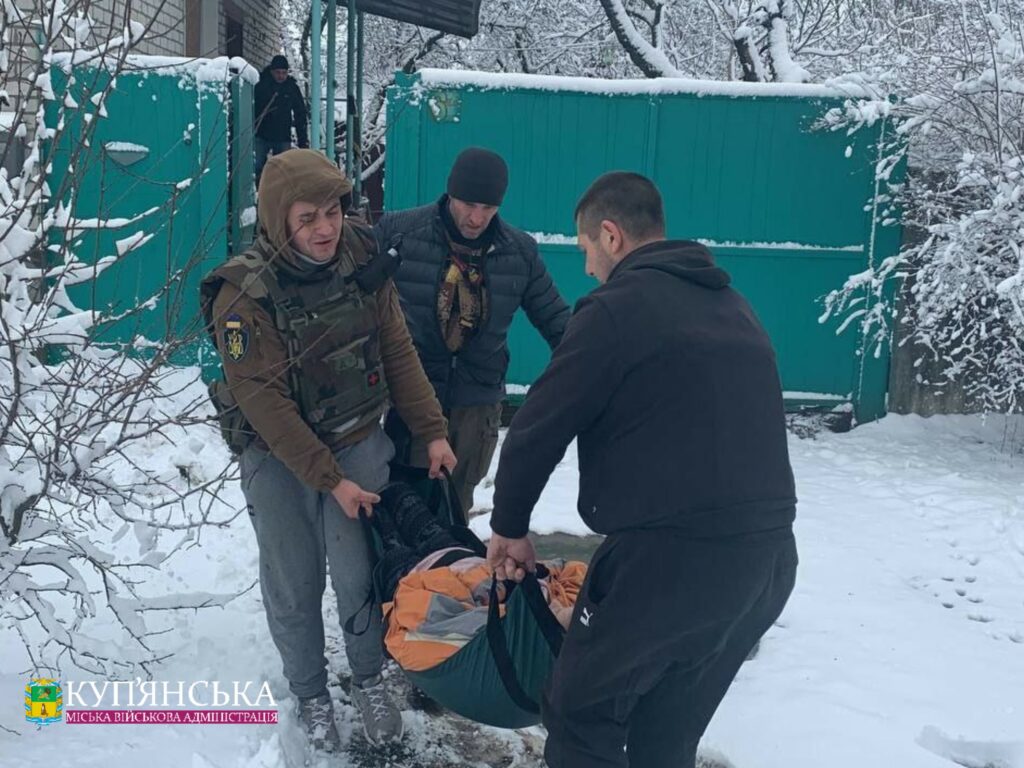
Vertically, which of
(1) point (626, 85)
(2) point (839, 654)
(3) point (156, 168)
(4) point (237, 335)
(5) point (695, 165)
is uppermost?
(1) point (626, 85)

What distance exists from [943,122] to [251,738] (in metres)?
5.58

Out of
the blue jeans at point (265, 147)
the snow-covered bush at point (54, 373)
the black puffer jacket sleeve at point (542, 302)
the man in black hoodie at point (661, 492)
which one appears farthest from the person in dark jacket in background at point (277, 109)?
the man in black hoodie at point (661, 492)

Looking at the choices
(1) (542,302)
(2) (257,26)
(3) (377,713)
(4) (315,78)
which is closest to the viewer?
(3) (377,713)

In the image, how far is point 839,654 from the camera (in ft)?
13.3

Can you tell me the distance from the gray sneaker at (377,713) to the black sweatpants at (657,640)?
0.94m

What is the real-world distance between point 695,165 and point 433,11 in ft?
15.6

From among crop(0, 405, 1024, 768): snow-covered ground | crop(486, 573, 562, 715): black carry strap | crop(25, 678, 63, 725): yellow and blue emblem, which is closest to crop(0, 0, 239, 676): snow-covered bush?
crop(25, 678, 63, 725): yellow and blue emblem

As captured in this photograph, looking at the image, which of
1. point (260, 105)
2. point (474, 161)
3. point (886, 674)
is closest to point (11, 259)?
point (474, 161)

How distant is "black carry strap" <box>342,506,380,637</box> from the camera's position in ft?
10.4

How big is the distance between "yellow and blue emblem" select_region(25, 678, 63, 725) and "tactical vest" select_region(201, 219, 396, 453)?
0.96 m

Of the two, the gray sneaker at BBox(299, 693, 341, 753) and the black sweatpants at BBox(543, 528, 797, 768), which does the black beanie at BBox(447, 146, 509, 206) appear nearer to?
the black sweatpants at BBox(543, 528, 797, 768)

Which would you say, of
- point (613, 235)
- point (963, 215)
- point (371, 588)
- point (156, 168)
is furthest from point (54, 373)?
point (963, 215)

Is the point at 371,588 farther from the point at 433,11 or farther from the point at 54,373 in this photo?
the point at 433,11

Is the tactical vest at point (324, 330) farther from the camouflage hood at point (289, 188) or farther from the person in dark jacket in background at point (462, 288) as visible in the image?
the person in dark jacket in background at point (462, 288)
